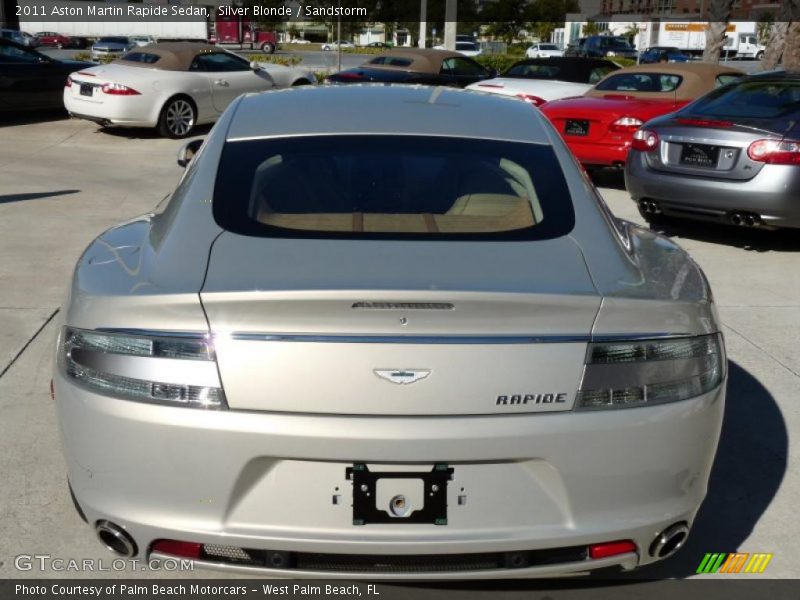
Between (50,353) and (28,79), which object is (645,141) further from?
(28,79)

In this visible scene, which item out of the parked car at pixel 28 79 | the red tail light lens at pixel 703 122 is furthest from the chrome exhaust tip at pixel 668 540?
the parked car at pixel 28 79

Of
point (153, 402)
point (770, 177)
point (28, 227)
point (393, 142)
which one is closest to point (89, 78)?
point (28, 227)

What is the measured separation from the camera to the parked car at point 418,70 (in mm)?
15695

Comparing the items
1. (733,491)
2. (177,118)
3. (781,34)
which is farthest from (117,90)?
(781,34)

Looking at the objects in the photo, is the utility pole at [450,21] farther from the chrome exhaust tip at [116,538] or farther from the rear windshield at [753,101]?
the chrome exhaust tip at [116,538]

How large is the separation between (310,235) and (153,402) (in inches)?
29.7

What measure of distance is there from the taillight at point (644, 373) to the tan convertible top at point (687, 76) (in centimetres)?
916

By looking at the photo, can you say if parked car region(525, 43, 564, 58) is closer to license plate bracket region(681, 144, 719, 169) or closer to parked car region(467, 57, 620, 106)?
parked car region(467, 57, 620, 106)

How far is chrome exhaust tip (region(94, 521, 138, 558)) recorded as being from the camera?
8.77 feet

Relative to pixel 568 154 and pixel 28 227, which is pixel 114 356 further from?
pixel 28 227

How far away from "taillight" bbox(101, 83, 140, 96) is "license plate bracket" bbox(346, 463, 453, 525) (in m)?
12.8

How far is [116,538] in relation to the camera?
2705 mm

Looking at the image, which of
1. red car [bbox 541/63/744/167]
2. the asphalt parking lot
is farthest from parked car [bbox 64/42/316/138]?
red car [bbox 541/63/744/167]

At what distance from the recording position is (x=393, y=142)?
11.5 feet
